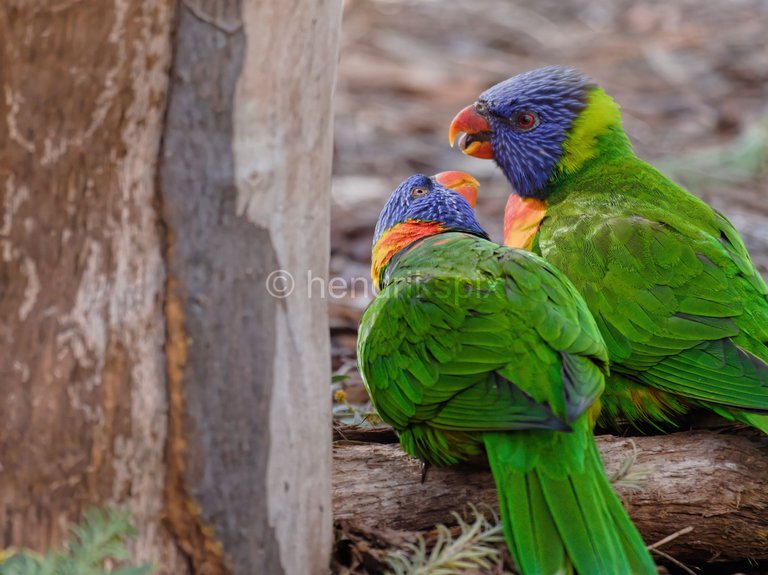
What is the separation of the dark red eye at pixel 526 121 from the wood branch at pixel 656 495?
1324 mm

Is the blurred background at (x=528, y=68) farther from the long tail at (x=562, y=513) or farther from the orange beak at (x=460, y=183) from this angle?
the long tail at (x=562, y=513)

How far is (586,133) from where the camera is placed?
120 inches

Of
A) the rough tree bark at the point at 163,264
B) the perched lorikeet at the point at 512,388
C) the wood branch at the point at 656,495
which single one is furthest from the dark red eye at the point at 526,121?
the rough tree bark at the point at 163,264

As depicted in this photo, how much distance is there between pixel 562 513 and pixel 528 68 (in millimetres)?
5447

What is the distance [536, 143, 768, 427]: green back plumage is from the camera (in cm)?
234

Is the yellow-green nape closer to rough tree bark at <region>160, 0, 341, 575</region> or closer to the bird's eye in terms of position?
the bird's eye

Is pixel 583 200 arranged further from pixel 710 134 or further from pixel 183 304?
pixel 710 134

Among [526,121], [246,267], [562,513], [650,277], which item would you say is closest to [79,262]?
[246,267]

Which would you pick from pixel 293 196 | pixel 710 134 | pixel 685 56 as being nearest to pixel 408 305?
pixel 293 196

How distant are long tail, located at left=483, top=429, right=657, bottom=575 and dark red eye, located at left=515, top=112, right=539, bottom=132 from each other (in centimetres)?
151

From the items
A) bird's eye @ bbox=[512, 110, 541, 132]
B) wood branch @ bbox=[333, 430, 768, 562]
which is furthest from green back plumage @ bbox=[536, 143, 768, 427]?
bird's eye @ bbox=[512, 110, 541, 132]

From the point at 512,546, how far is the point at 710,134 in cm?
486

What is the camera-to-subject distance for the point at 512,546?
1829 mm

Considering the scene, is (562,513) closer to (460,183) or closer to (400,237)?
(400,237)
